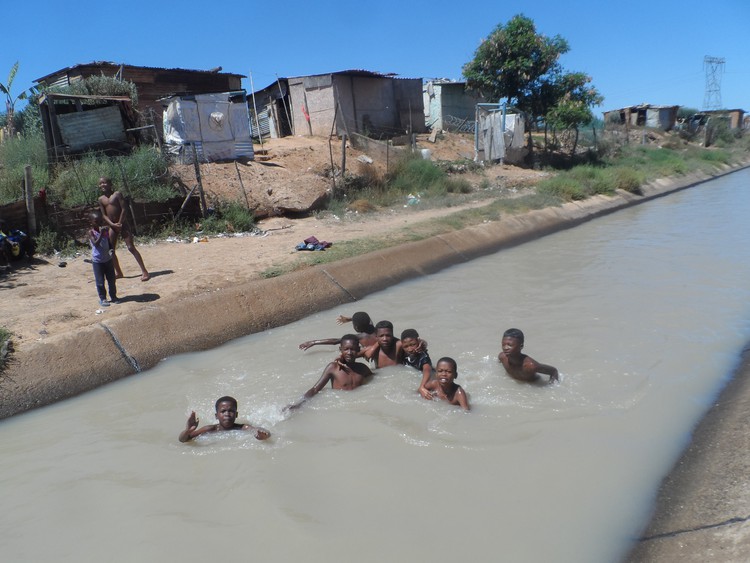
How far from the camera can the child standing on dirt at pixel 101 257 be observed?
7.20 metres

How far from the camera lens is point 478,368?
6.36 metres

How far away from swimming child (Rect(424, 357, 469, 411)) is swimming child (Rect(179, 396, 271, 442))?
1.55 metres

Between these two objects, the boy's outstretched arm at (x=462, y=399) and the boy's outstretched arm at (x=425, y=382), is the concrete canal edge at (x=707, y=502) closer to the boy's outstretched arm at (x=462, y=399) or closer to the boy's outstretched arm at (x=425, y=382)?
the boy's outstretched arm at (x=462, y=399)

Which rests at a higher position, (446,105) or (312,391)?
(446,105)

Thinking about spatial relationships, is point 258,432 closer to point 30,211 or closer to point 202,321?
point 202,321

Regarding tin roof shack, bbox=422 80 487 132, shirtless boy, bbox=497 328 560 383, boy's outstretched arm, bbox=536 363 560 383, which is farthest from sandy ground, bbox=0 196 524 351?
tin roof shack, bbox=422 80 487 132

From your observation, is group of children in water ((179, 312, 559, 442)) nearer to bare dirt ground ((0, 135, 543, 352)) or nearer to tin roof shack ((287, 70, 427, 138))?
bare dirt ground ((0, 135, 543, 352))

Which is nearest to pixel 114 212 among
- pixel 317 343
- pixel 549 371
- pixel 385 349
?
pixel 317 343

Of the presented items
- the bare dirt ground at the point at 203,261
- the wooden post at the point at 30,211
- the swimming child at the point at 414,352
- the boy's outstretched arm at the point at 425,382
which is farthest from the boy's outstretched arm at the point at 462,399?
the wooden post at the point at 30,211

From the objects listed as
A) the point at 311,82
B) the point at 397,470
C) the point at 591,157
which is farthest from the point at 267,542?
the point at 591,157

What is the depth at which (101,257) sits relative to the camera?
7.23m

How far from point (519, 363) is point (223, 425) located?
279 cm

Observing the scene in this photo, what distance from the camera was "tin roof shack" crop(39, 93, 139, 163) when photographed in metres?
13.9

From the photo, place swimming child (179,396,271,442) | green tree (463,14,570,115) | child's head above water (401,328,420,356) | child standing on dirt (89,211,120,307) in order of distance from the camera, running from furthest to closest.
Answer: green tree (463,14,570,115), child standing on dirt (89,211,120,307), child's head above water (401,328,420,356), swimming child (179,396,271,442)
